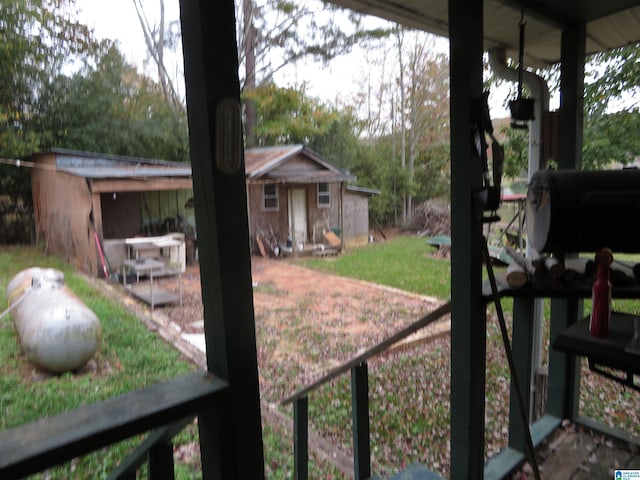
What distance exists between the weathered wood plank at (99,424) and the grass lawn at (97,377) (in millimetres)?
1316

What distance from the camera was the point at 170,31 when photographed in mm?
916

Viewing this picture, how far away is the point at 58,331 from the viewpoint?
3.34 m

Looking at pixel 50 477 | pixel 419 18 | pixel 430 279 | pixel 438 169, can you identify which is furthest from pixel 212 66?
pixel 438 169

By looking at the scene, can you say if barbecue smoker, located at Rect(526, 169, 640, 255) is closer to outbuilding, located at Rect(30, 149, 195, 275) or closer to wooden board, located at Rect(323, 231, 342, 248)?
outbuilding, located at Rect(30, 149, 195, 275)

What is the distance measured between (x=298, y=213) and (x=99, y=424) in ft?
31.2

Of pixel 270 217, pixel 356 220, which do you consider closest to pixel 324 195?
pixel 356 220

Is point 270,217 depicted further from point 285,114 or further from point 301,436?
point 301,436

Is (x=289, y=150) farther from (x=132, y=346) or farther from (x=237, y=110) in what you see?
(x=237, y=110)

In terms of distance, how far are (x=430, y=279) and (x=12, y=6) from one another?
24.1 feet

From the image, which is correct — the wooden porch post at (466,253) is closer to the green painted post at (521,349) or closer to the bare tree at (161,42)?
the green painted post at (521,349)

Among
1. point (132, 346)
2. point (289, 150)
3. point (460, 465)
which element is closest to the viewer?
point (460, 465)

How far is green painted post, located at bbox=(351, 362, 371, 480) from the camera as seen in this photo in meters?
1.44

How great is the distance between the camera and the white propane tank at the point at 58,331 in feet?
10.4

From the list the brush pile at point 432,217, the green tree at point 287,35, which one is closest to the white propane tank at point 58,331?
the green tree at point 287,35
